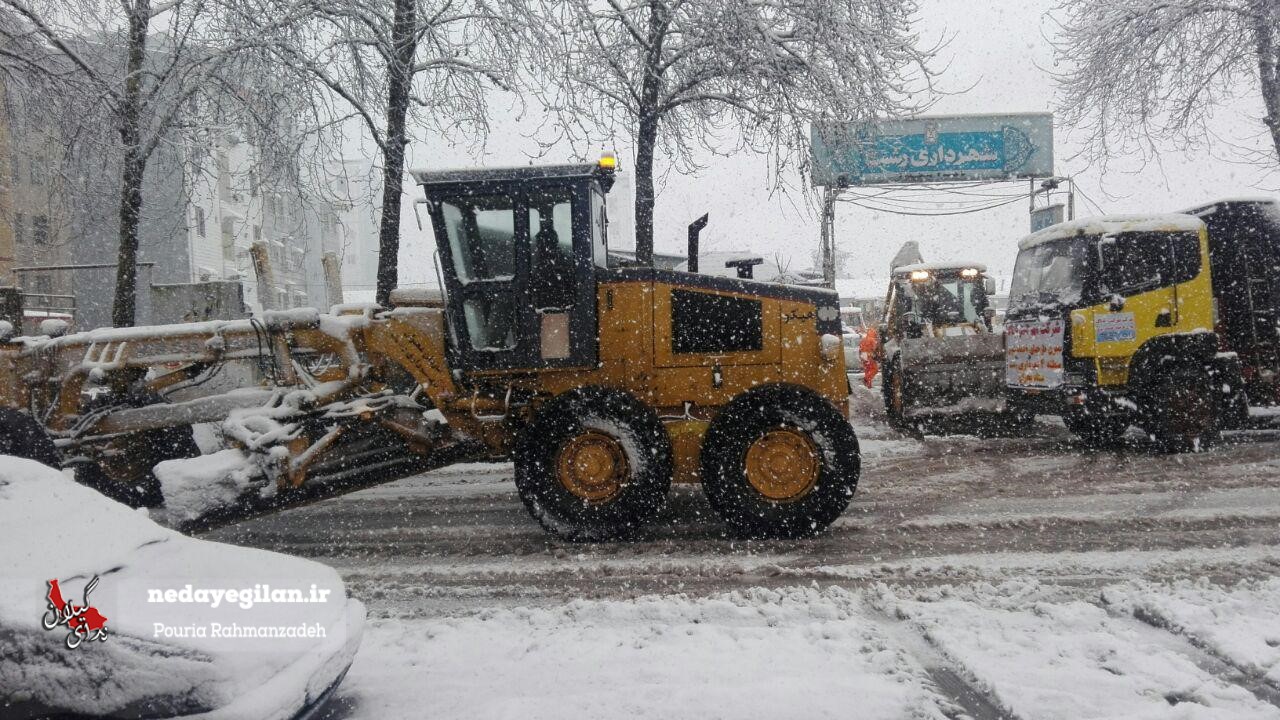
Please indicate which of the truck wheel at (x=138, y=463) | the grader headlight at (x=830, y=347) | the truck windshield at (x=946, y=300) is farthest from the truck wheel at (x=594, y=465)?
the truck windshield at (x=946, y=300)

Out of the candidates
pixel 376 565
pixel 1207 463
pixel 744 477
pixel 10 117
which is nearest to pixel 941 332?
pixel 1207 463

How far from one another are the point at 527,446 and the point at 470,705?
2.43 m

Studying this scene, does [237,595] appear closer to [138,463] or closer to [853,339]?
[138,463]

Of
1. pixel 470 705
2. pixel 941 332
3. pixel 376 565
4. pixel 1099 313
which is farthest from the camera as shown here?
pixel 941 332

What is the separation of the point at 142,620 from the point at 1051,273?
960 cm

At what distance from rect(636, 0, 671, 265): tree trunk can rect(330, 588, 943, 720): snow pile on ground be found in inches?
283

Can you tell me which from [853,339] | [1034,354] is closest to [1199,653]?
[1034,354]

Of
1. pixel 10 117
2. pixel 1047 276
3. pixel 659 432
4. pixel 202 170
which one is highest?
pixel 10 117

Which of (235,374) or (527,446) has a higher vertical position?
(235,374)

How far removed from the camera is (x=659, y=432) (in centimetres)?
544

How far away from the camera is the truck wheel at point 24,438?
16.3ft

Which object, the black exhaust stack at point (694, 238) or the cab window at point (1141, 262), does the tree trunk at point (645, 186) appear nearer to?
the black exhaust stack at point (694, 238)

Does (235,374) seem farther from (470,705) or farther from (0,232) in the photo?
(0,232)

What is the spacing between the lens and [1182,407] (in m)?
8.48
